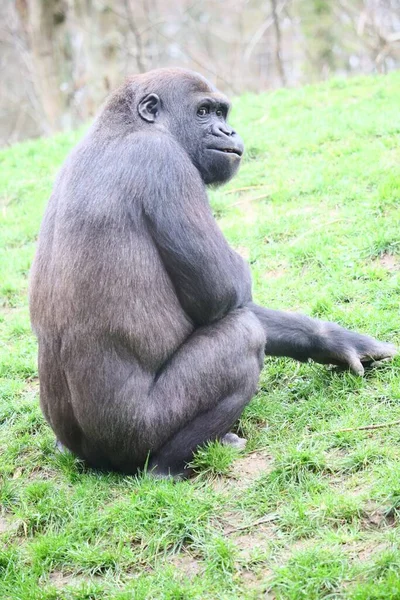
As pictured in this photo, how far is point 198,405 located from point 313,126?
244 inches

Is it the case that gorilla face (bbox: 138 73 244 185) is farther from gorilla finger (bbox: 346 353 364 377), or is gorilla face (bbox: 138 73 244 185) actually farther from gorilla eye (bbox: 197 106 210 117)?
gorilla finger (bbox: 346 353 364 377)

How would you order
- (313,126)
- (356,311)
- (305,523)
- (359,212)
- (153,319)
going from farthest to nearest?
(313,126)
(359,212)
(356,311)
(153,319)
(305,523)

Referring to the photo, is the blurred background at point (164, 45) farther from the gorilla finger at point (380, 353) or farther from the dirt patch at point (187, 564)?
the dirt patch at point (187, 564)

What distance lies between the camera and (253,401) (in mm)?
5238

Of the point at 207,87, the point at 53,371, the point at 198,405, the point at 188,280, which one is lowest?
the point at 198,405

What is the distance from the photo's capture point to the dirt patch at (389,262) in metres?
6.46

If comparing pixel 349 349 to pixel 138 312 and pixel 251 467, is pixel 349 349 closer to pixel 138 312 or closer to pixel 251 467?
pixel 251 467

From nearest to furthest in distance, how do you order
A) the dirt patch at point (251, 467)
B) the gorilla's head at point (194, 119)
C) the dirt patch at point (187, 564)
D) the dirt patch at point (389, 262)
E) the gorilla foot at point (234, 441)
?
1. the dirt patch at point (187, 564)
2. the dirt patch at point (251, 467)
3. the gorilla foot at point (234, 441)
4. the gorilla's head at point (194, 119)
5. the dirt patch at point (389, 262)

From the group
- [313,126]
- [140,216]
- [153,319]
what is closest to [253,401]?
[153,319]

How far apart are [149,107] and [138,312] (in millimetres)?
1418

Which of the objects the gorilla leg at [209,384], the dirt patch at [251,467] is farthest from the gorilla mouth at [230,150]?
the dirt patch at [251,467]

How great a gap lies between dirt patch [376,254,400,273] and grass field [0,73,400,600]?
0.02 meters

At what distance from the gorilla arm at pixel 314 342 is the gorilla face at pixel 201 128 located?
0.95m

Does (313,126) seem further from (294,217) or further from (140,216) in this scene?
(140,216)
